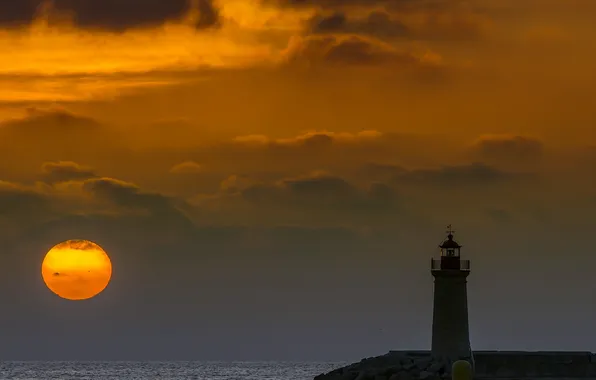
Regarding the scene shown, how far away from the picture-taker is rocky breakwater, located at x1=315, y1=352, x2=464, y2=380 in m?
55.9

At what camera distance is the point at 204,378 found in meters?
141

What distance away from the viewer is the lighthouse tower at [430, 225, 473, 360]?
2197 inches

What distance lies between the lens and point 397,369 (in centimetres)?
5916

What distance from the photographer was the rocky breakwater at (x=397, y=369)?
5588 cm

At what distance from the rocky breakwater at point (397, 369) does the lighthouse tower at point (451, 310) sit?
1.99 feet

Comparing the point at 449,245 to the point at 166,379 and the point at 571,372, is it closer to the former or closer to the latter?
the point at 571,372

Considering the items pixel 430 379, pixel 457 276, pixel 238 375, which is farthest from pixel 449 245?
pixel 238 375

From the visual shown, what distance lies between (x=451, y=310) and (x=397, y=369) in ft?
15.3

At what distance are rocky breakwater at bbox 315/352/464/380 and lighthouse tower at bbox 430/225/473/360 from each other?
608mm

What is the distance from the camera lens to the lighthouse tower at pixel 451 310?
55.8m

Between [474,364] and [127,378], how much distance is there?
8898 cm

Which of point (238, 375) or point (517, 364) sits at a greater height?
point (238, 375)

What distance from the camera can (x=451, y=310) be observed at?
183 ft

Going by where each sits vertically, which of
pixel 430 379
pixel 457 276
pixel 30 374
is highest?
pixel 30 374
